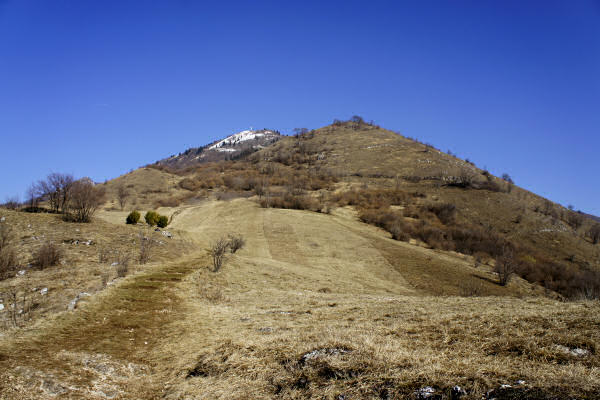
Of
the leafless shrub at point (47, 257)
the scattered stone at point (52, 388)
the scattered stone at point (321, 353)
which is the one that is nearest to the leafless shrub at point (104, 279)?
the leafless shrub at point (47, 257)

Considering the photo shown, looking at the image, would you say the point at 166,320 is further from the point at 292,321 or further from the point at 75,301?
the point at 292,321

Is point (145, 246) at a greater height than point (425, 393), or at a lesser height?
lesser

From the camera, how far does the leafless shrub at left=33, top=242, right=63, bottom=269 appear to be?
1573 centimetres

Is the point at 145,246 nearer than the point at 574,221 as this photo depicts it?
Yes

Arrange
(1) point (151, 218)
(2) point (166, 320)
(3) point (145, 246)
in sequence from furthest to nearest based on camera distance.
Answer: (1) point (151, 218) < (3) point (145, 246) < (2) point (166, 320)

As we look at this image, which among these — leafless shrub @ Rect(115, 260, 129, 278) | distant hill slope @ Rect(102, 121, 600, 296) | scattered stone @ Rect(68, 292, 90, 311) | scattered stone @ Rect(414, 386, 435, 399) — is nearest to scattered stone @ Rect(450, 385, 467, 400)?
scattered stone @ Rect(414, 386, 435, 399)

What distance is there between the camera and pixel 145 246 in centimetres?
2266

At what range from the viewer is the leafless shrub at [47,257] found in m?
15.7

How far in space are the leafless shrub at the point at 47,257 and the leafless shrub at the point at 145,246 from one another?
4.11 m

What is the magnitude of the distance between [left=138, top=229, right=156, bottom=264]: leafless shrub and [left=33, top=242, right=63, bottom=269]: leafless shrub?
4.11 metres

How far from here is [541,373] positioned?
4742 mm

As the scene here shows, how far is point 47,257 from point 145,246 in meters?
6.90

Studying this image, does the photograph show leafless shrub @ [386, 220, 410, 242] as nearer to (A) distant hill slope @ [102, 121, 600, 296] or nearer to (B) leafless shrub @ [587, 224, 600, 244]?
(A) distant hill slope @ [102, 121, 600, 296]

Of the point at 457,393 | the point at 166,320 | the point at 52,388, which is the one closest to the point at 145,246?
the point at 166,320
